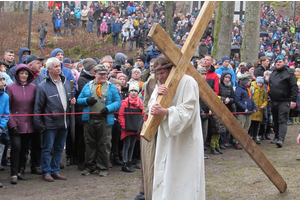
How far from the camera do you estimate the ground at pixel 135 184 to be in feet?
19.6

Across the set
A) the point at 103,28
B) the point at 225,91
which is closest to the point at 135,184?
the point at 225,91

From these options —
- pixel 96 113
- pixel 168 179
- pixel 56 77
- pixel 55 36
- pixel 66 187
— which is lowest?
pixel 66 187

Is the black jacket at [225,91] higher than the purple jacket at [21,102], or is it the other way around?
the black jacket at [225,91]

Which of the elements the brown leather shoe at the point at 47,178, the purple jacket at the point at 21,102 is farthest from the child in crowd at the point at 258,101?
the purple jacket at the point at 21,102

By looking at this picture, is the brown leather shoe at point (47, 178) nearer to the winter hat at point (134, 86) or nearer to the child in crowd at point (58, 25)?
the winter hat at point (134, 86)

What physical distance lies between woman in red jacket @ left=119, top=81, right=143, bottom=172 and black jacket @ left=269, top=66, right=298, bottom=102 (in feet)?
12.6

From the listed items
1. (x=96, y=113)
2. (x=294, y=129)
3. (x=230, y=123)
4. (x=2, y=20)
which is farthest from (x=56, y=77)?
(x=2, y=20)

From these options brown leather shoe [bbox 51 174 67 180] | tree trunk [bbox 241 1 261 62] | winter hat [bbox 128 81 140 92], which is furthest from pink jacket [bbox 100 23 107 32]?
brown leather shoe [bbox 51 174 67 180]

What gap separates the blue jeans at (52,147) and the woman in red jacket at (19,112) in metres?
0.35

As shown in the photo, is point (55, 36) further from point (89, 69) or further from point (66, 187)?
point (66, 187)

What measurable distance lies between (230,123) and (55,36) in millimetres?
27247

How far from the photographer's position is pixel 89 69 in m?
8.06

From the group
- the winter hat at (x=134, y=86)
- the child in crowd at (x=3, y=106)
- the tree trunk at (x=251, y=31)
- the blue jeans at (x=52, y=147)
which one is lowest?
the blue jeans at (x=52, y=147)

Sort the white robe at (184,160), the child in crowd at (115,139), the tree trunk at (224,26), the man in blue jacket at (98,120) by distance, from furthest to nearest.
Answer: the tree trunk at (224,26)
the child in crowd at (115,139)
the man in blue jacket at (98,120)
the white robe at (184,160)
